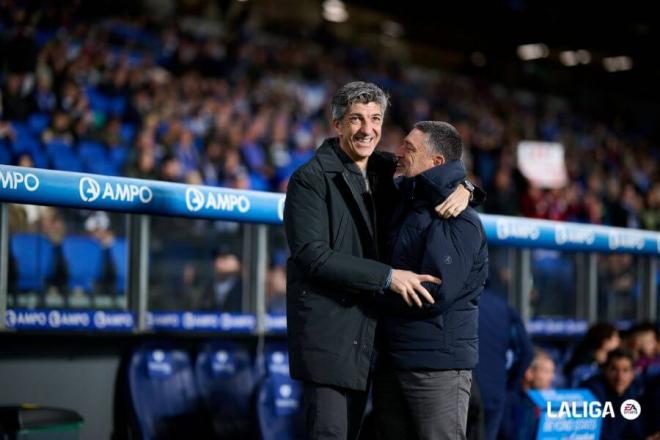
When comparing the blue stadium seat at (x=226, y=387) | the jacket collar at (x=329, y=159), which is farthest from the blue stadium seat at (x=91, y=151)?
the jacket collar at (x=329, y=159)

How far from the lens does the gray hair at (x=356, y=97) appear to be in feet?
14.6

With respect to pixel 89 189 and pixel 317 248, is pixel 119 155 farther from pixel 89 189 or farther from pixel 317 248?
pixel 317 248

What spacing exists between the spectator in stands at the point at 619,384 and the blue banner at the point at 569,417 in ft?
0.67

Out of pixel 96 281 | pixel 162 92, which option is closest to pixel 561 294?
pixel 96 281

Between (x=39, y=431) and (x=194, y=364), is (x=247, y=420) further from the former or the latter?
(x=39, y=431)

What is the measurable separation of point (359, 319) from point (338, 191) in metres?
0.52

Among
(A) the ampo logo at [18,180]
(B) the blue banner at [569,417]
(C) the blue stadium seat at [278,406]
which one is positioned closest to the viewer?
(A) the ampo logo at [18,180]

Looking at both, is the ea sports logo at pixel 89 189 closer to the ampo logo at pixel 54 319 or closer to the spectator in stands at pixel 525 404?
the ampo logo at pixel 54 319

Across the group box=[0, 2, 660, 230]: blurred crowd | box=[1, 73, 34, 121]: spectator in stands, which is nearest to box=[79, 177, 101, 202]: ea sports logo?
box=[0, 2, 660, 230]: blurred crowd

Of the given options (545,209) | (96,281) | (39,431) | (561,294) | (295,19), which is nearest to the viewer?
(39,431)

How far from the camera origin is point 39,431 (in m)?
5.54

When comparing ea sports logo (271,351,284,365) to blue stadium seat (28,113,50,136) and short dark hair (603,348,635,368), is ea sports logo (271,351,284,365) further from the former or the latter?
blue stadium seat (28,113,50,136)

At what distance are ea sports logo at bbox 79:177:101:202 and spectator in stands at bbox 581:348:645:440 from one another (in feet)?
10.2

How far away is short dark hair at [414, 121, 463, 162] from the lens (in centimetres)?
453
